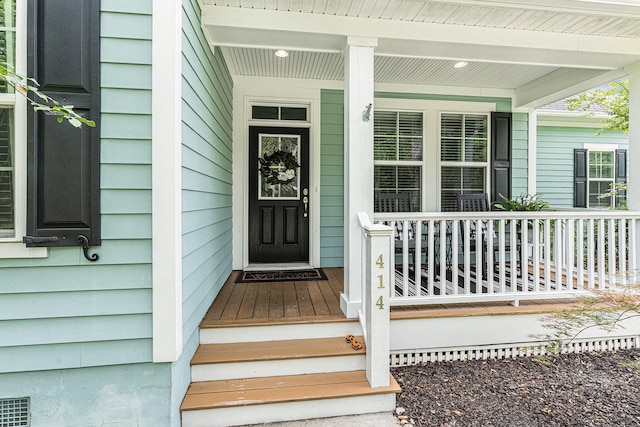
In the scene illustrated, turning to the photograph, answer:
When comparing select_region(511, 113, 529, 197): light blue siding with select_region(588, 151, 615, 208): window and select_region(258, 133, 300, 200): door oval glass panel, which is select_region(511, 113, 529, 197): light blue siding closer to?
select_region(588, 151, 615, 208): window

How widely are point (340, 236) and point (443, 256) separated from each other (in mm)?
1651

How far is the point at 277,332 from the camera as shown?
2355mm

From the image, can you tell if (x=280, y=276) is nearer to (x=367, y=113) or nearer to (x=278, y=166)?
(x=278, y=166)

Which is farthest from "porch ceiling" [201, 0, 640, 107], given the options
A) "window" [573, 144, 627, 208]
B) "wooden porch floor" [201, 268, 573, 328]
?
"window" [573, 144, 627, 208]

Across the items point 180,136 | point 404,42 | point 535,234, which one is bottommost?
point 535,234

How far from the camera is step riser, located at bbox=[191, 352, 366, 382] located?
2078 mm

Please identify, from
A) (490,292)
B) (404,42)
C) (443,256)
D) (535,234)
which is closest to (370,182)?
(443,256)

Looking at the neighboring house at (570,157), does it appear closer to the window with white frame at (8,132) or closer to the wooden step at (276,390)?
the wooden step at (276,390)

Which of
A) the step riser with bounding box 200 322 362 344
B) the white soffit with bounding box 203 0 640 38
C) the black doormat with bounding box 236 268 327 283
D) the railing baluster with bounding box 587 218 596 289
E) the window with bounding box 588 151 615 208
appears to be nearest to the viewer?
the step riser with bounding box 200 322 362 344

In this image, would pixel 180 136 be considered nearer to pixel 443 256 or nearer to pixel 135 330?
pixel 135 330

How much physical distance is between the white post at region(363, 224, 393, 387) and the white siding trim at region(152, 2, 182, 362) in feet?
3.91

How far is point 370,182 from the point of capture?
2625 millimetres

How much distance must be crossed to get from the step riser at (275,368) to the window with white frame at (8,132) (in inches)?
53.7

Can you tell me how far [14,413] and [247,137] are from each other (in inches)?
125
